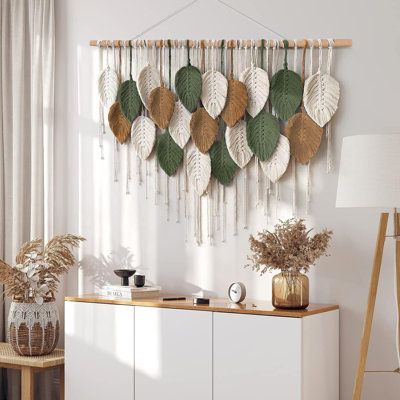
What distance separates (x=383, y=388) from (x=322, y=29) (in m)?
1.66

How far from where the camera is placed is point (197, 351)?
3.65 metres

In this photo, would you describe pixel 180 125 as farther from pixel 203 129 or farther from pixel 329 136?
pixel 329 136

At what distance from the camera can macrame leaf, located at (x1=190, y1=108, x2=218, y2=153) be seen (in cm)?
397

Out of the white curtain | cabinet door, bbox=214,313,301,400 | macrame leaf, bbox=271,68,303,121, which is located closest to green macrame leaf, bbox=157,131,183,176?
macrame leaf, bbox=271,68,303,121

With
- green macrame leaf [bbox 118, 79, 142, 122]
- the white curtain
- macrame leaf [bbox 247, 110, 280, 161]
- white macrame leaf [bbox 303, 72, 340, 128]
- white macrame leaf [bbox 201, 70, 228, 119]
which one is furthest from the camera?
the white curtain

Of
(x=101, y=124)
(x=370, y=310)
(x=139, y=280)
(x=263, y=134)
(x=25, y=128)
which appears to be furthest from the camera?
(x=25, y=128)

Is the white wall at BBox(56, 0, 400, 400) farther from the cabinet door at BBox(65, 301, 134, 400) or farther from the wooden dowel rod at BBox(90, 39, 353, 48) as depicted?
the cabinet door at BBox(65, 301, 134, 400)

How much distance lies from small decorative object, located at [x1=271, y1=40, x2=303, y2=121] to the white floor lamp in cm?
58

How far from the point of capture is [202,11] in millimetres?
4090

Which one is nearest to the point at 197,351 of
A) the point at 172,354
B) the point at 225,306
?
the point at 172,354

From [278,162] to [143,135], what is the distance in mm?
744

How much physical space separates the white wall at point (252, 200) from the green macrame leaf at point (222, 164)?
25 cm

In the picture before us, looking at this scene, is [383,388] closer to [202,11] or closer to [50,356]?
[50,356]

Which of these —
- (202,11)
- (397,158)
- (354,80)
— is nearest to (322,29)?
(354,80)
